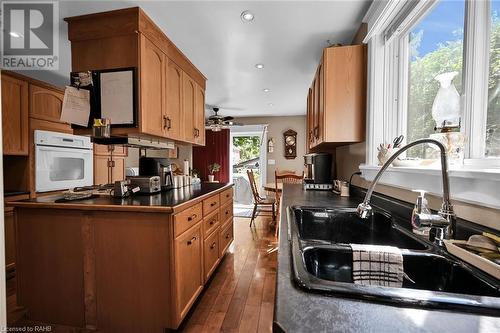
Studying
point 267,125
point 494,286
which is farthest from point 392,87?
point 267,125

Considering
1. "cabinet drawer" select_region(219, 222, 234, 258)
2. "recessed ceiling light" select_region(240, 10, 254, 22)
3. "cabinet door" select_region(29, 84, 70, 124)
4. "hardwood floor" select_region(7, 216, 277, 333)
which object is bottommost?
"hardwood floor" select_region(7, 216, 277, 333)

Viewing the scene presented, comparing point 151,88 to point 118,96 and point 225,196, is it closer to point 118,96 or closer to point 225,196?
point 118,96

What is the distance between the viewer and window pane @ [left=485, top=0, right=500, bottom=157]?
2.91ft

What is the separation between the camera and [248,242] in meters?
3.32

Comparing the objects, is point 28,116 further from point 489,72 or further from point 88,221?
point 489,72

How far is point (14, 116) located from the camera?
2.40m

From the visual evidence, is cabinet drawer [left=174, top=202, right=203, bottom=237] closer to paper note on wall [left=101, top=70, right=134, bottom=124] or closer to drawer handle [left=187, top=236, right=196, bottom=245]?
drawer handle [left=187, top=236, right=196, bottom=245]

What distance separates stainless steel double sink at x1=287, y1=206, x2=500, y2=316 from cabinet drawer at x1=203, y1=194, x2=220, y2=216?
0.89 meters

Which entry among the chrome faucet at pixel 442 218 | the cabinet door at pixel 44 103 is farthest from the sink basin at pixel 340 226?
the cabinet door at pixel 44 103

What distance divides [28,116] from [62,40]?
0.96 m

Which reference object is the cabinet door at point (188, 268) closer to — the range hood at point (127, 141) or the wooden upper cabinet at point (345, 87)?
the range hood at point (127, 141)

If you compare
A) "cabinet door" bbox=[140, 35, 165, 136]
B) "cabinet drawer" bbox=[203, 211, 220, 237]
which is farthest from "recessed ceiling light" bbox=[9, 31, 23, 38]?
"cabinet drawer" bbox=[203, 211, 220, 237]

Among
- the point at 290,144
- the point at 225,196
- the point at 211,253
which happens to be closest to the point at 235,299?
the point at 211,253

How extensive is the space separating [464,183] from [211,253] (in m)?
1.91
